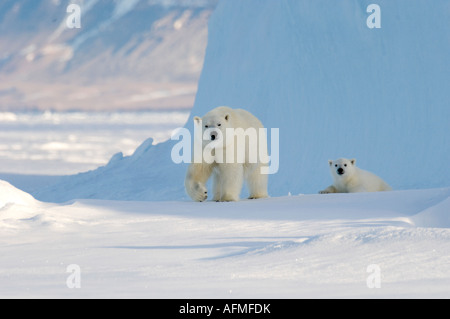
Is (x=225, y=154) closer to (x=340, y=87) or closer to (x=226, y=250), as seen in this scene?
(x=226, y=250)

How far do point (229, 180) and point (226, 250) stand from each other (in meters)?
2.42

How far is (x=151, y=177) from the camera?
666 inches

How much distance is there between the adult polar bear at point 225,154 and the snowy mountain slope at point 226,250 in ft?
1.04

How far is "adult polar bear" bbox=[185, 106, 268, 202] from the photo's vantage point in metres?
6.79

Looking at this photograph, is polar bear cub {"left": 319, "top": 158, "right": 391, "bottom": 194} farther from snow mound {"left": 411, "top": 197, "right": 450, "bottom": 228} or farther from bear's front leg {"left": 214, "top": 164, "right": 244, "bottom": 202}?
snow mound {"left": 411, "top": 197, "right": 450, "bottom": 228}

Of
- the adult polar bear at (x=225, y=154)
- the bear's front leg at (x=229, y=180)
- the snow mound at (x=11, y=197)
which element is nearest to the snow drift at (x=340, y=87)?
the adult polar bear at (x=225, y=154)

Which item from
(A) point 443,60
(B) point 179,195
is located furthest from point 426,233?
(B) point 179,195

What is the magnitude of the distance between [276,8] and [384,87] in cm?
322

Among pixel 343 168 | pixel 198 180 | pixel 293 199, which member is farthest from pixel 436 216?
pixel 343 168

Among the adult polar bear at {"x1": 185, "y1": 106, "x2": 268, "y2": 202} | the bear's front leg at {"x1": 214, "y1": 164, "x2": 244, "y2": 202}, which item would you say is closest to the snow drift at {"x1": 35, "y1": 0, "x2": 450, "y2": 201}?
the adult polar bear at {"x1": 185, "y1": 106, "x2": 268, "y2": 202}

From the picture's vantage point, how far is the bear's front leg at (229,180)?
22.7 feet
